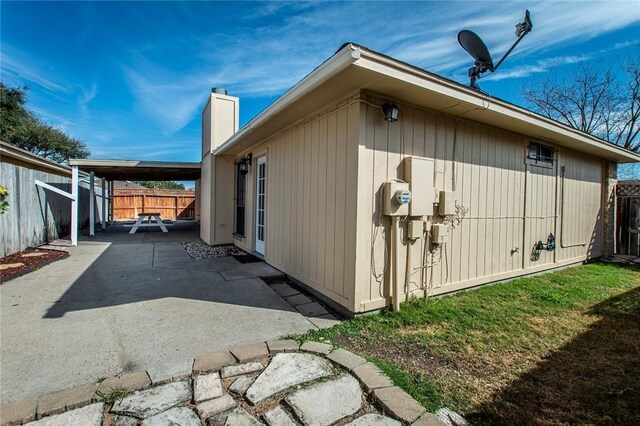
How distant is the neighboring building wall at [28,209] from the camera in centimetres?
600

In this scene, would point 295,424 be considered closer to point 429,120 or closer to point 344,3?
point 429,120

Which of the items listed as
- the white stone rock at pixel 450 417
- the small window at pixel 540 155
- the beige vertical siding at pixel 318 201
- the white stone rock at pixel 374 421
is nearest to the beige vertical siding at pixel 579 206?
the small window at pixel 540 155

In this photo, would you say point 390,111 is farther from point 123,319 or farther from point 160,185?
point 160,185

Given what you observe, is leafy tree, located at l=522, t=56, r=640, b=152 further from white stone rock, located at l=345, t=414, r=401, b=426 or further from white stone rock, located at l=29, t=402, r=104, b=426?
white stone rock, located at l=29, t=402, r=104, b=426

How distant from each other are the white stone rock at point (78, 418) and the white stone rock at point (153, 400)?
0.27ft

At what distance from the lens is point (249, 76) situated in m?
7.89

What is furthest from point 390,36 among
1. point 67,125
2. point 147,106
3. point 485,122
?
point 67,125

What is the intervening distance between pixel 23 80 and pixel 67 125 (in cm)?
654

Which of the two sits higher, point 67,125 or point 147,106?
point 67,125

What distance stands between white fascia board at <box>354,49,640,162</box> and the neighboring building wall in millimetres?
7445

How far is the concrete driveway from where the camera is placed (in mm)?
2137

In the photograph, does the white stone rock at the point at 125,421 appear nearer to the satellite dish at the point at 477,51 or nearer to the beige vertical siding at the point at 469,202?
the beige vertical siding at the point at 469,202

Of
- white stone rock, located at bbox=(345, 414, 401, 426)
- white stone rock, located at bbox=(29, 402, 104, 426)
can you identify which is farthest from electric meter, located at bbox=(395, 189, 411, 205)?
white stone rock, located at bbox=(29, 402, 104, 426)

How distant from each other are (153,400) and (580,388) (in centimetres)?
279
